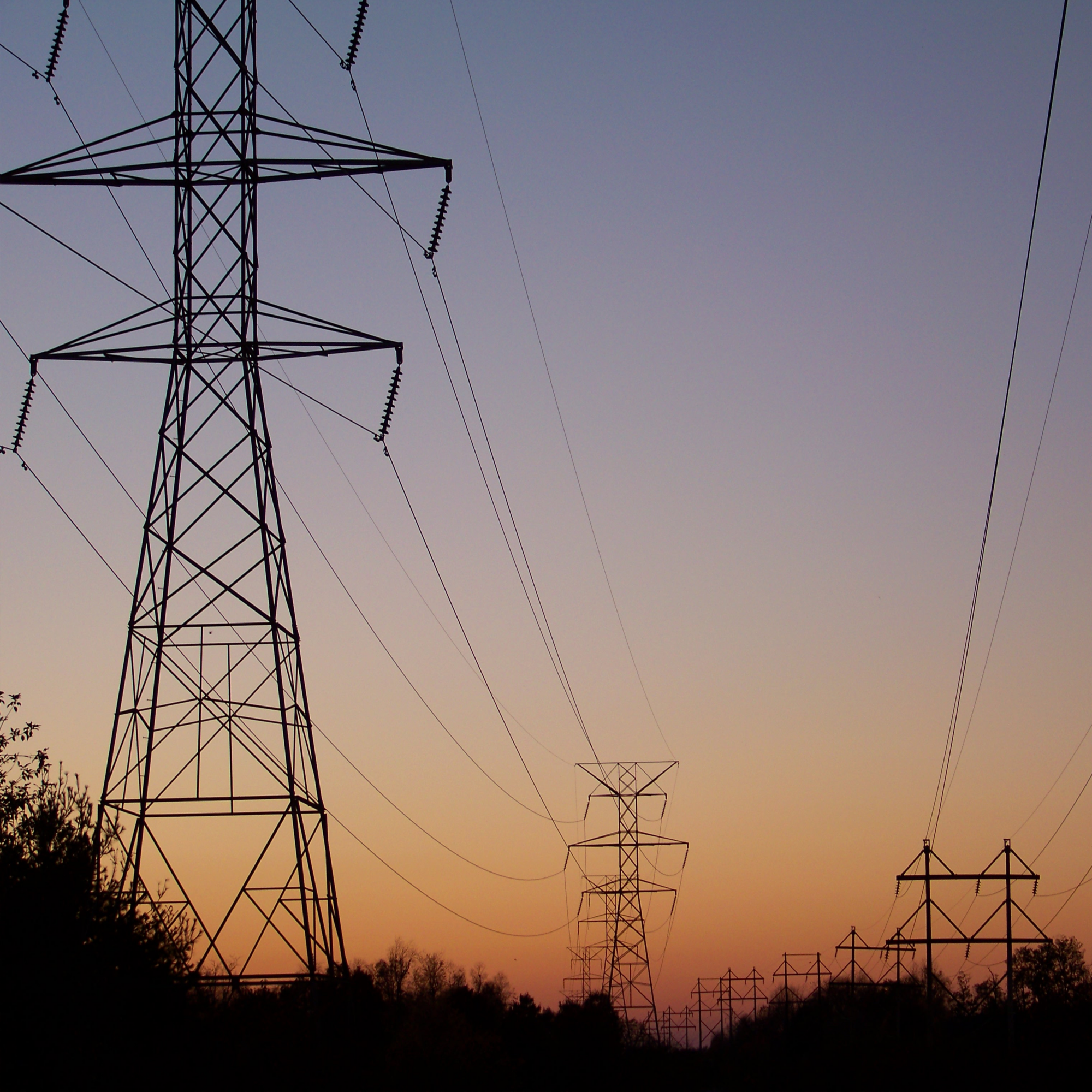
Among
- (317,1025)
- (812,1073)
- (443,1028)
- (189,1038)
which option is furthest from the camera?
(812,1073)

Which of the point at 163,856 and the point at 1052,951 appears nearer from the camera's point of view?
the point at 163,856

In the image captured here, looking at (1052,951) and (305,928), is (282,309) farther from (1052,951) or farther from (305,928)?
(1052,951)

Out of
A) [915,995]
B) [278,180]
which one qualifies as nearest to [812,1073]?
[915,995]

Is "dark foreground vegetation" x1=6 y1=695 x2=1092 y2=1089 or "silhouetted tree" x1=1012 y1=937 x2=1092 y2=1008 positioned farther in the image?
"silhouetted tree" x1=1012 y1=937 x2=1092 y2=1008

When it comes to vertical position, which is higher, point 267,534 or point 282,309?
point 282,309

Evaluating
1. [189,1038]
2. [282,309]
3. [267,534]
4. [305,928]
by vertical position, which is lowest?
[189,1038]

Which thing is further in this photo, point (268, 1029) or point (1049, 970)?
point (1049, 970)

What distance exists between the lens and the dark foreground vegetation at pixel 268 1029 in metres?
19.6

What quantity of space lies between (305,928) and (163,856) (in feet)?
7.57

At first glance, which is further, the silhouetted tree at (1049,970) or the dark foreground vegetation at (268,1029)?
the silhouetted tree at (1049,970)

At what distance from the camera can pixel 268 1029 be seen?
23750mm

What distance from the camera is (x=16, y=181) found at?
22.3 m

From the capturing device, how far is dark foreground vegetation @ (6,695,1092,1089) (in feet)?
64.4

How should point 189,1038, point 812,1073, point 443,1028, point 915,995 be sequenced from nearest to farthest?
1. point 189,1038
2. point 443,1028
3. point 812,1073
4. point 915,995
